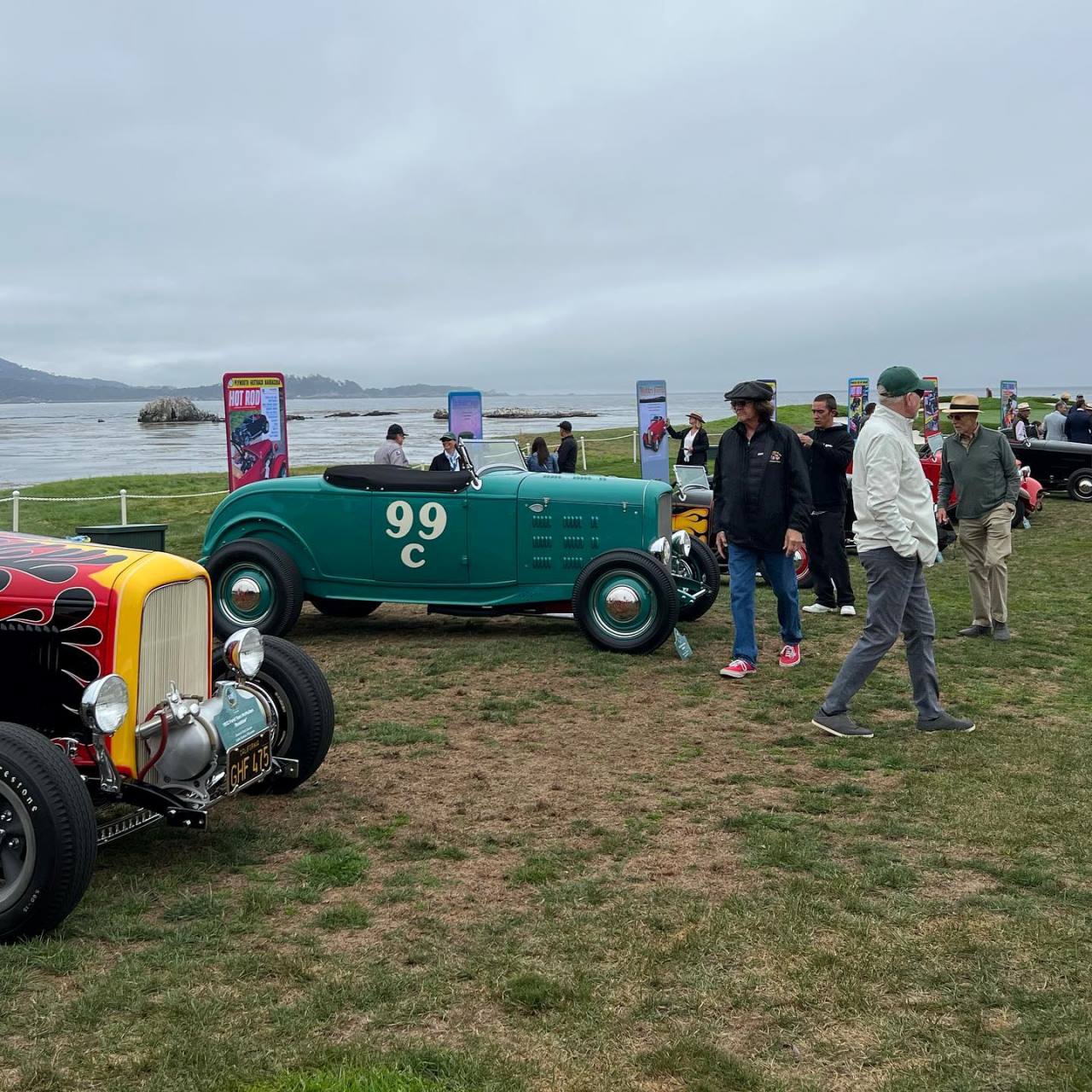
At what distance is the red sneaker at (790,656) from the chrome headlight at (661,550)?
4.65 ft

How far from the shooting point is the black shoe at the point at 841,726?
6.27 m

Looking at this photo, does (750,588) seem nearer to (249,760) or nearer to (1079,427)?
(249,760)

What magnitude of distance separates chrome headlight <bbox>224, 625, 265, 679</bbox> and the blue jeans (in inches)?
135

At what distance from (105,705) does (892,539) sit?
13.1 feet

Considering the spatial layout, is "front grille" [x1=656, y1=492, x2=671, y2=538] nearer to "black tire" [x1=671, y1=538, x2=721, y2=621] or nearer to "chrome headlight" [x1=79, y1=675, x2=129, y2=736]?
"black tire" [x1=671, y1=538, x2=721, y2=621]

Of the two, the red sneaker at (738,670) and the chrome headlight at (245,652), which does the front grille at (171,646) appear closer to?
the chrome headlight at (245,652)

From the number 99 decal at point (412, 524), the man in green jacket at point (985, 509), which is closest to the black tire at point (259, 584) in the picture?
the number 99 decal at point (412, 524)

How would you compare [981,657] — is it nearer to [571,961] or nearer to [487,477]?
[487,477]

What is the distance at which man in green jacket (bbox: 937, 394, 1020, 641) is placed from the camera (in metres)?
8.92

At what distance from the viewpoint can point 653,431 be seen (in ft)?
69.0

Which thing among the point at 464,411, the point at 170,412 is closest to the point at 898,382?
the point at 464,411

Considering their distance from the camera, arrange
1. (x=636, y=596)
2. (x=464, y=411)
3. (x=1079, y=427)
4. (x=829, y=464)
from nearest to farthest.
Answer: (x=636, y=596), (x=829, y=464), (x=464, y=411), (x=1079, y=427)

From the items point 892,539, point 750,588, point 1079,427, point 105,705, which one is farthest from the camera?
point 1079,427

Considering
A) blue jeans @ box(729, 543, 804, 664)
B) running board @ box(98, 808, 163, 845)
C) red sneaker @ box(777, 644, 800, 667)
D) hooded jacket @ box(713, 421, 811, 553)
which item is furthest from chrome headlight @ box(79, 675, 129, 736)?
red sneaker @ box(777, 644, 800, 667)
